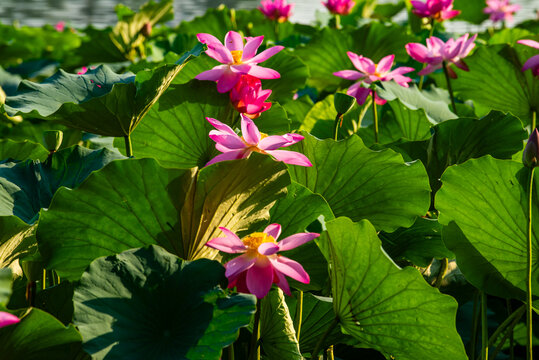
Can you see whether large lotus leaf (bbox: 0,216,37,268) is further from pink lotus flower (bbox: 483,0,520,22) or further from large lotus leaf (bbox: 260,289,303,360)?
pink lotus flower (bbox: 483,0,520,22)

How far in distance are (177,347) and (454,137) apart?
63cm

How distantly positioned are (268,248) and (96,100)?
411 millimetres

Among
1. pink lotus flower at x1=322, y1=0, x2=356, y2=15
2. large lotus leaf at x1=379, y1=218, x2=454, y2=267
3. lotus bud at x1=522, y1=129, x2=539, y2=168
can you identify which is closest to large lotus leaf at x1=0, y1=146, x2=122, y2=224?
large lotus leaf at x1=379, y1=218, x2=454, y2=267

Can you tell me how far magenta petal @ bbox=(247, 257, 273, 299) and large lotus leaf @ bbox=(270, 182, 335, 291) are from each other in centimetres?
14

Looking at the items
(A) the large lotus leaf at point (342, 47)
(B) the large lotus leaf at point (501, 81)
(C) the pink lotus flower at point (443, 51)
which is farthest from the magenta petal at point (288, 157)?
(A) the large lotus leaf at point (342, 47)

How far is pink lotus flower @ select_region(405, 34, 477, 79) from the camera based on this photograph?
130 cm

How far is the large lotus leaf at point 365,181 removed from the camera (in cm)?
88

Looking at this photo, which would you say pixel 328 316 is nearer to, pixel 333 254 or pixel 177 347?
pixel 333 254

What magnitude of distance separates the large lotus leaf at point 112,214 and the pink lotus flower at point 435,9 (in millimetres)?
1366

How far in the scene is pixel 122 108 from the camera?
3.00 feet

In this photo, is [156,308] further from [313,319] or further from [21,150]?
[21,150]

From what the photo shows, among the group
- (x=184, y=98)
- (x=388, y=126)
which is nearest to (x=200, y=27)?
(x=388, y=126)

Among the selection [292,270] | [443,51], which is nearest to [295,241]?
[292,270]

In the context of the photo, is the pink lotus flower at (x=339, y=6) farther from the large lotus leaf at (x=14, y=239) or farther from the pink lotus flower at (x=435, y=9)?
the large lotus leaf at (x=14, y=239)
